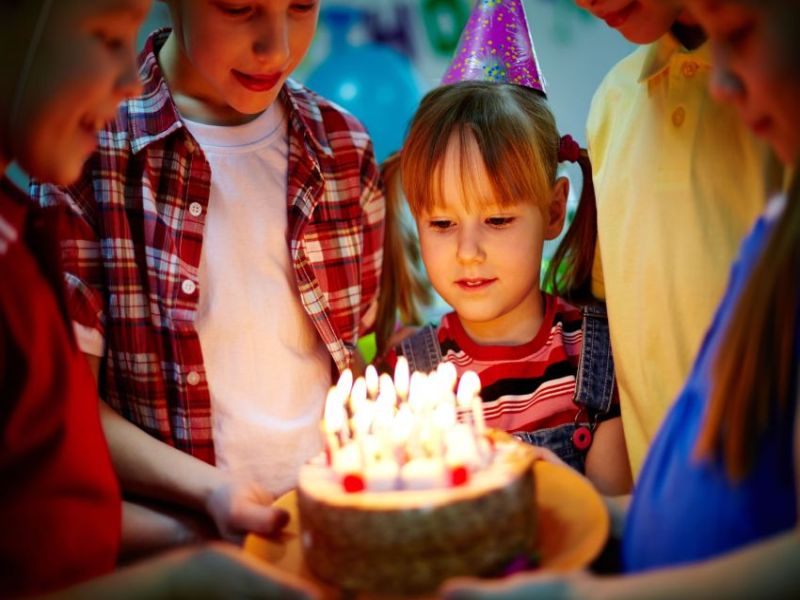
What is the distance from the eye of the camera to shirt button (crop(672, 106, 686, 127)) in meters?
1.41

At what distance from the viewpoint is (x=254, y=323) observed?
1688 millimetres

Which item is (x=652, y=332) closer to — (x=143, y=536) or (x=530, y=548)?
(x=530, y=548)

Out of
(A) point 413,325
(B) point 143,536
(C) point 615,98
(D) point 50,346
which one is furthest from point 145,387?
(C) point 615,98

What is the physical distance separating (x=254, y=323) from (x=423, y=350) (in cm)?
39

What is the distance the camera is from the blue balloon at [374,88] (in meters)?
2.73

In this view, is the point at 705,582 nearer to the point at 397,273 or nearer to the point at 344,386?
the point at 344,386

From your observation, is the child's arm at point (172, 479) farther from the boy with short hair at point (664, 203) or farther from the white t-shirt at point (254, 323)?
the boy with short hair at point (664, 203)

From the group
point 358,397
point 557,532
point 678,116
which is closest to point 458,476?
point 557,532

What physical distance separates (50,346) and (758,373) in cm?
81

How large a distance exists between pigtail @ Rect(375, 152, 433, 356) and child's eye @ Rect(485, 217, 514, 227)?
0.34 meters

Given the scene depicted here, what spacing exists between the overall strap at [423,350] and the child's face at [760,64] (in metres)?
1.01

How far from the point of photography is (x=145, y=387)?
158 centimetres

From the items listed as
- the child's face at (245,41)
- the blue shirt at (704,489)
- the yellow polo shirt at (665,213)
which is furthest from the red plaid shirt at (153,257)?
the blue shirt at (704,489)

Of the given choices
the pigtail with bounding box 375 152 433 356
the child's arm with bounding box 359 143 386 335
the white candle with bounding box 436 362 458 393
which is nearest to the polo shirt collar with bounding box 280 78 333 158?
the child's arm with bounding box 359 143 386 335
